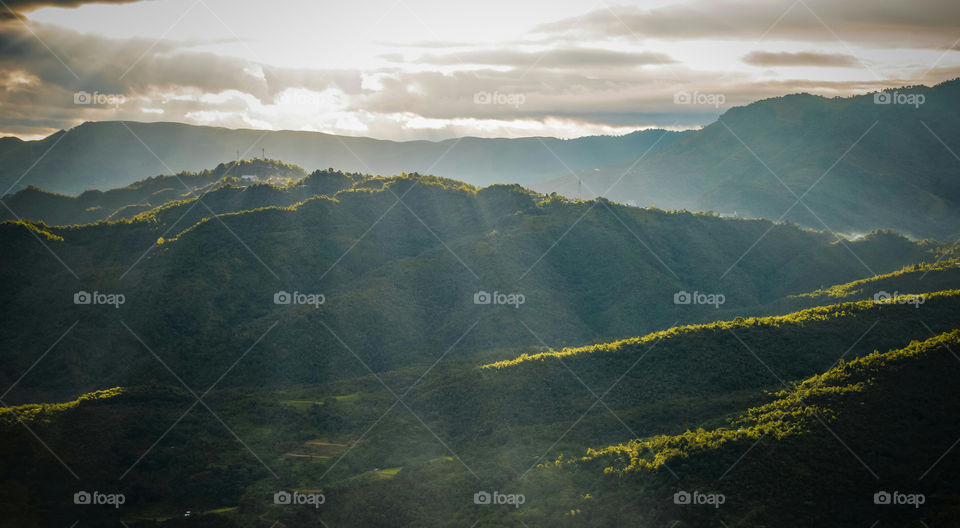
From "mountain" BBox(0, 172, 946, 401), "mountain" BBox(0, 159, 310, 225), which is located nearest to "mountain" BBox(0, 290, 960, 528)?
"mountain" BBox(0, 172, 946, 401)

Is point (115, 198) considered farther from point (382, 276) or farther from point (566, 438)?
point (566, 438)

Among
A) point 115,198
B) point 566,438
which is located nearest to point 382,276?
point 566,438

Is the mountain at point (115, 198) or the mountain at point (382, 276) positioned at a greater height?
the mountain at point (115, 198)

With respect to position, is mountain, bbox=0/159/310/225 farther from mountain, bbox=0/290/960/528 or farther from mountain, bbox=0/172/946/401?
mountain, bbox=0/290/960/528

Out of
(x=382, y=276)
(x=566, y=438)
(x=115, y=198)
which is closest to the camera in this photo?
(x=566, y=438)

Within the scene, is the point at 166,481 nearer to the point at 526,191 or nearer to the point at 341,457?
the point at 341,457

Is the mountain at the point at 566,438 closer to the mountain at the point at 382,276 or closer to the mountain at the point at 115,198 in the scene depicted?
the mountain at the point at 382,276

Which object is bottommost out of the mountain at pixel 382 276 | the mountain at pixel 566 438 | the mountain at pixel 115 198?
the mountain at pixel 566 438

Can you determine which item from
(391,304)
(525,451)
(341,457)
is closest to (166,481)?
(341,457)

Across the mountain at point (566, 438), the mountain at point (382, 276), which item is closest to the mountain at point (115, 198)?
the mountain at point (382, 276)

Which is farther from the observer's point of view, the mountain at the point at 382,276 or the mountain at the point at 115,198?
the mountain at the point at 115,198
